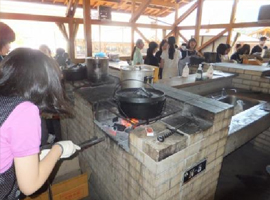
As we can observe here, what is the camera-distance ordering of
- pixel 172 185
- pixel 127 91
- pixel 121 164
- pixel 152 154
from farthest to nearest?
1. pixel 127 91
2. pixel 121 164
3. pixel 172 185
4. pixel 152 154

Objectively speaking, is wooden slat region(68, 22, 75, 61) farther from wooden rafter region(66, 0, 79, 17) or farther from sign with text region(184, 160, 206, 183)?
sign with text region(184, 160, 206, 183)

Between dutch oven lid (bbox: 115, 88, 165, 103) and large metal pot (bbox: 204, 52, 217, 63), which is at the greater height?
large metal pot (bbox: 204, 52, 217, 63)

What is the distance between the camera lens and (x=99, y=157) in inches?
84.9

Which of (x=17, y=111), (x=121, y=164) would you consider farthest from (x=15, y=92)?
(x=121, y=164)

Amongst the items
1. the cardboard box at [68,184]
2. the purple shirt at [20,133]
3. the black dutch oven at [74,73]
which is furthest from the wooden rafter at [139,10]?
the purple shirt at [20,133]

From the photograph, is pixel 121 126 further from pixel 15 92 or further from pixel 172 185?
pixel 15 92

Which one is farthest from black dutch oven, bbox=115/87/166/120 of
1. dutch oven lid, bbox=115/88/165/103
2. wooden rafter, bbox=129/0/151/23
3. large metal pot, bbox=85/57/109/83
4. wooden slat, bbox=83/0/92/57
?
wooden rafter, bbox=129/0/151/23

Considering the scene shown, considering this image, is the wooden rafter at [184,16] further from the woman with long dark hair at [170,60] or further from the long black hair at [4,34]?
the long black hair at [4,34]

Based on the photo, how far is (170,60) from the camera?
4.81m

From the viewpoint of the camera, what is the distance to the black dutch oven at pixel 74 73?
3031 mm

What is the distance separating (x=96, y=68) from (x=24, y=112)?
82.2 inches

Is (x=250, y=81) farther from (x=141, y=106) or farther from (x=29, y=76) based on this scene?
(x=29, y=76)

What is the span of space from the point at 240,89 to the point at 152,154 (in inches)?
132

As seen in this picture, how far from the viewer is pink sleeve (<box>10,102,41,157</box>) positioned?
0.87m
